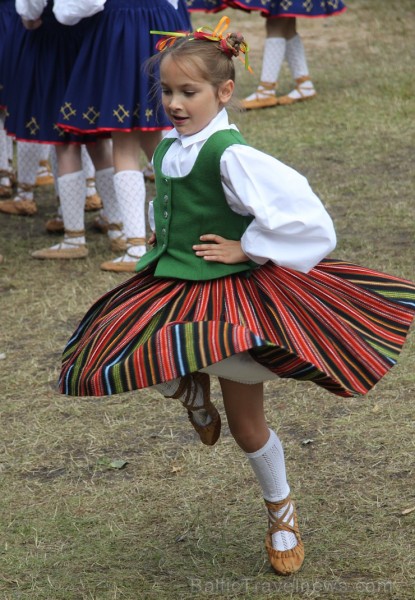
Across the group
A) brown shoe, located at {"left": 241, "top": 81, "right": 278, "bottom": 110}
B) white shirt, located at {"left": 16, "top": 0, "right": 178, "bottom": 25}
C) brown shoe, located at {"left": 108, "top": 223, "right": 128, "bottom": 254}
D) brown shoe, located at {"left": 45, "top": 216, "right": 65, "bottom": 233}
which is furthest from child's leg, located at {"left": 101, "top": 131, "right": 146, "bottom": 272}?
brown shoe, located at {"left": 241, "top": 81, "right": 278, "bottom": 110}

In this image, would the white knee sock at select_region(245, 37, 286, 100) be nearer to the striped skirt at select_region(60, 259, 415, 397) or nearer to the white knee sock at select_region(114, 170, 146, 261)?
the white knee sock at select_region(114, 170, 146, 261)

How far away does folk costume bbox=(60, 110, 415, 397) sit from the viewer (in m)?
2.37

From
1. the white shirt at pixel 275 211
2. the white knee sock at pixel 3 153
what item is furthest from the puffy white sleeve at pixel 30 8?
the white shirt at pixel 275 211

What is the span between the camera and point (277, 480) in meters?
2.73

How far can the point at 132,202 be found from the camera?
5043 mm

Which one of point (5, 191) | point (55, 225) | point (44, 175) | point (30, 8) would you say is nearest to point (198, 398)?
point (30, 8)

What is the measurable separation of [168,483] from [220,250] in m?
0.99

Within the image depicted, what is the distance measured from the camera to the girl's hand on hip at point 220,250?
8.32 feet

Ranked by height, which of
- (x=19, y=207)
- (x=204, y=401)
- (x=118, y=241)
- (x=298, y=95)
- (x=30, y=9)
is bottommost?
(x=298, y=95)

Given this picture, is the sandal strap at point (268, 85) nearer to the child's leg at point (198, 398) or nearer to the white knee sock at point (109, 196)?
the white knee sock at point (109, 196)

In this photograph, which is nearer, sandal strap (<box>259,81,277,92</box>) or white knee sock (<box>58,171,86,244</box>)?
white knee sock (<box>58,171,86,244</box>)

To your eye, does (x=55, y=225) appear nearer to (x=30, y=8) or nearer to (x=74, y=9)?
(x=30, y=8)

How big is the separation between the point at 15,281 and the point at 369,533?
2703 mm

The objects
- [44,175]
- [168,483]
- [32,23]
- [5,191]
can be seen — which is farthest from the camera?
[44,175]
